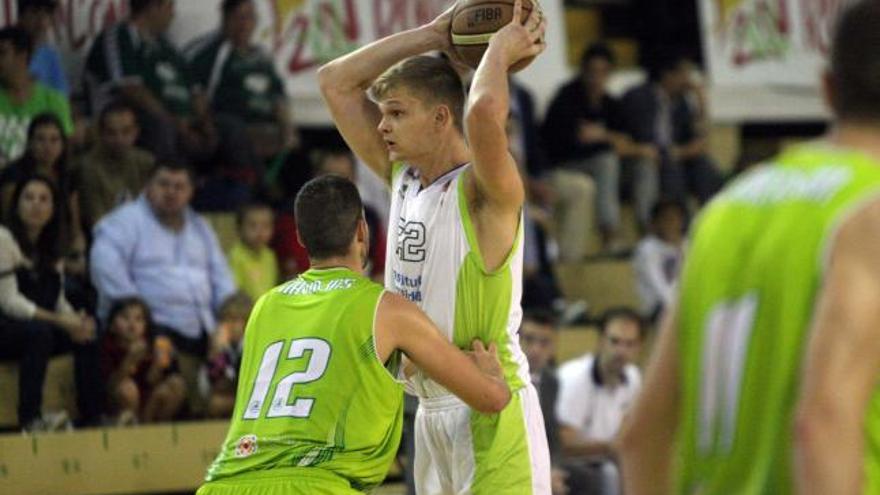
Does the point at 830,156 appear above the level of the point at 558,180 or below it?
above

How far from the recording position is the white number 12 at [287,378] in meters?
5.11

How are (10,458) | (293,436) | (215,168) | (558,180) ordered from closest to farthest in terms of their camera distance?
(293,436), (10,458), (215,168), (558,180)

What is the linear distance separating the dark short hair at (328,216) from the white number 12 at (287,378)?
324 mm

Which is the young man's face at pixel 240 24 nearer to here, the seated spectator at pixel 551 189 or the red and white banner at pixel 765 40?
the seated spectator at pixel 551 189

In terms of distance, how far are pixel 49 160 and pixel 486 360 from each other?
5272mm

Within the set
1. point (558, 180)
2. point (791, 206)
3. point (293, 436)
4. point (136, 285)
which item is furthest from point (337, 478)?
point (558, 180)

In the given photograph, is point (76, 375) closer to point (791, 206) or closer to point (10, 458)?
point (10, 458)

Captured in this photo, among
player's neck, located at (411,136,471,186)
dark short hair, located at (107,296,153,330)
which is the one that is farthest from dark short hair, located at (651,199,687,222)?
player's neck, located at (411,136,471,186)

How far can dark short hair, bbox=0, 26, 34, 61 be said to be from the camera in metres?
10.3

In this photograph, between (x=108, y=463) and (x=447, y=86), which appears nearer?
(x=447, y=86)

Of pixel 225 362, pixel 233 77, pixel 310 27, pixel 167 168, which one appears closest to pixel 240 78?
pixel 233 77

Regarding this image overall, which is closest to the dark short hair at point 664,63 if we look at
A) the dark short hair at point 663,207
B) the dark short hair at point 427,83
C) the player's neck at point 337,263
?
the dark short hair at point 663,207

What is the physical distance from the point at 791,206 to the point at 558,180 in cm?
1119

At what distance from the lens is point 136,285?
1013 centimetres
